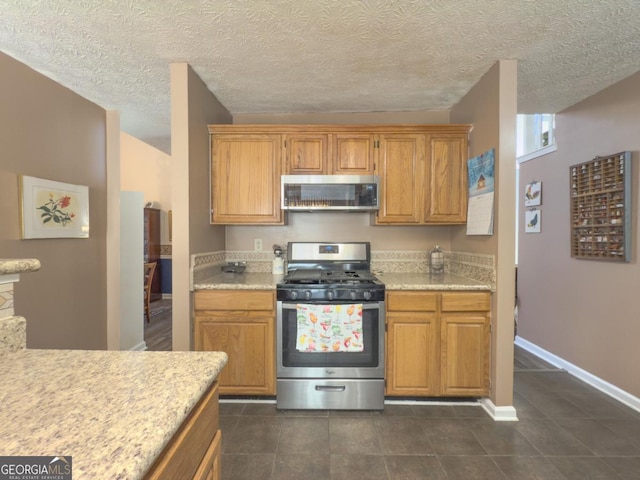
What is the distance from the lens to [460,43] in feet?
6.66

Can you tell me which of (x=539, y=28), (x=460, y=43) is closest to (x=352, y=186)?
(x=460, y=43)

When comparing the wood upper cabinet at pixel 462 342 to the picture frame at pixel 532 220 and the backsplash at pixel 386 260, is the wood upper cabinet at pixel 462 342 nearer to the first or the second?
the backsplash at pixel 386 260

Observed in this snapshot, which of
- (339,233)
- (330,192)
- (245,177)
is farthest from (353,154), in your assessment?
(245,177)

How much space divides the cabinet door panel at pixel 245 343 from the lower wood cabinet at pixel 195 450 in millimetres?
1415

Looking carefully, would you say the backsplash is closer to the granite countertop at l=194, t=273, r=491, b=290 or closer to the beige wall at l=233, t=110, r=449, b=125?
the granite countertop at l=194, t=273, r=491, b=290

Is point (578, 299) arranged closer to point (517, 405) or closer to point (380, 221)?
point (517, 405)

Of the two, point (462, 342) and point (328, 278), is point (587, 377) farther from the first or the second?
point (328, 278)

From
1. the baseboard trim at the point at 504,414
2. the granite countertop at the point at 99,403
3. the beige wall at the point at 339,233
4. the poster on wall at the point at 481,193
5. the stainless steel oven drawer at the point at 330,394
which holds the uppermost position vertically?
the poster on wall at the point at 481,193

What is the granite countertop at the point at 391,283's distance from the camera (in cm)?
235

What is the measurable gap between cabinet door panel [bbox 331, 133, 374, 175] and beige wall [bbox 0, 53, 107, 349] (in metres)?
2.06

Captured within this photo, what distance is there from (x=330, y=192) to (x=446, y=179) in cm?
98

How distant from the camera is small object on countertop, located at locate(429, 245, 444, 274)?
2898mm

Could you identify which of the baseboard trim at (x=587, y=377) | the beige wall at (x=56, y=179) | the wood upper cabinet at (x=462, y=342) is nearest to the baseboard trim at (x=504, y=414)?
the wood upper cabinet at (x=462, y=342)

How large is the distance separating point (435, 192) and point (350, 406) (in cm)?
180
